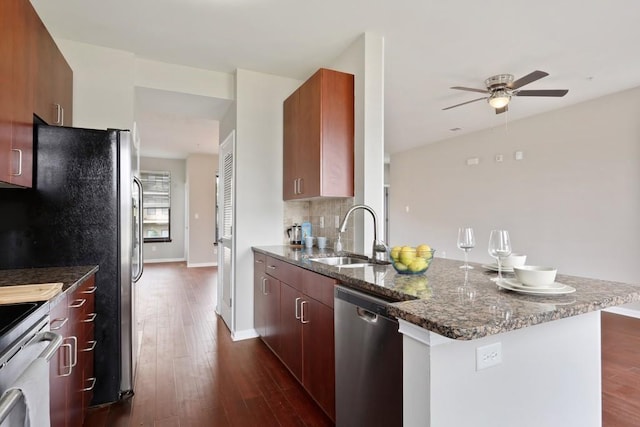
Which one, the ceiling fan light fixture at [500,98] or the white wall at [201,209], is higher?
the ceiling fan light fixture at [500,98]

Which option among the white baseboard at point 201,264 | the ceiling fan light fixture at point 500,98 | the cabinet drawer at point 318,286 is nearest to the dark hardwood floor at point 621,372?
the cabinet drawer at point 318,286

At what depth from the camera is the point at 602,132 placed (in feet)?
14.1

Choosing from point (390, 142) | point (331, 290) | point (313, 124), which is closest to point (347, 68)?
point (313, 124)

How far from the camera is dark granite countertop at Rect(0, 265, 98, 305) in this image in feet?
5.19

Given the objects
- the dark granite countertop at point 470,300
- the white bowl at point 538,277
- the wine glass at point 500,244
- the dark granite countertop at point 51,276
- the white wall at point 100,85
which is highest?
the white wall at point 100,85

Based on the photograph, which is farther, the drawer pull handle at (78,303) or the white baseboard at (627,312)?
the white baseboard at (627,312)

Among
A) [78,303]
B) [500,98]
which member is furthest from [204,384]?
[500,98]

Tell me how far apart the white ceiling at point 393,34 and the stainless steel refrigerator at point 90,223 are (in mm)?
1150

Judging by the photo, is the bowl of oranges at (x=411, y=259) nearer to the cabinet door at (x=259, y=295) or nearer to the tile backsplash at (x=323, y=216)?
the tile backsplash at (x=323, y=216)

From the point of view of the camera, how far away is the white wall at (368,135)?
268 cm

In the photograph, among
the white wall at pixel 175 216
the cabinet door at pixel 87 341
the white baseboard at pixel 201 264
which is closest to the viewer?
the cabinet door at pixel 87 341

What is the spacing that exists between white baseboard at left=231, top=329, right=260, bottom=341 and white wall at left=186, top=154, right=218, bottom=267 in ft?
17.2

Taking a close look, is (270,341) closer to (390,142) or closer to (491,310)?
(491,310)

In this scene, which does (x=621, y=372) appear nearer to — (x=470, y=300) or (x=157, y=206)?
(x=470, y=300)
